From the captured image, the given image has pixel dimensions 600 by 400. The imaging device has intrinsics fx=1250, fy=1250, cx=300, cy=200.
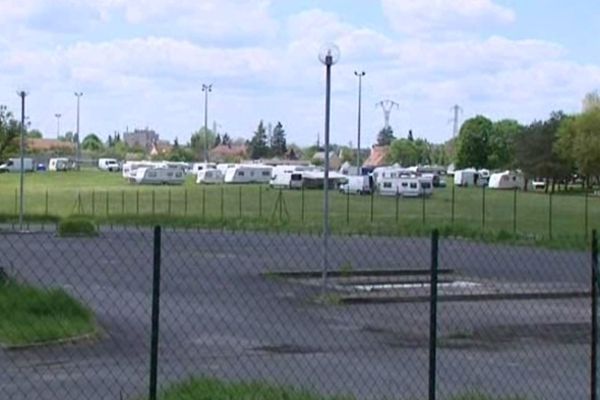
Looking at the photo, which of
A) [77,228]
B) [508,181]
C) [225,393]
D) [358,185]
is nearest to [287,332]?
[225,393]

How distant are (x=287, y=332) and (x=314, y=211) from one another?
45225 mm

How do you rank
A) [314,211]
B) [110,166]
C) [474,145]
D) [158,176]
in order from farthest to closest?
[110,166] < [474,145] < [158,176] < [314,211]

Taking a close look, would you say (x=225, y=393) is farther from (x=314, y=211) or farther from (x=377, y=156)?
(x=377, y=156)

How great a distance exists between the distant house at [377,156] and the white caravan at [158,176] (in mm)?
67829

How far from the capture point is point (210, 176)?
116 meters

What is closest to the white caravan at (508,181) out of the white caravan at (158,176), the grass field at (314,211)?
the grass field at (314,211)

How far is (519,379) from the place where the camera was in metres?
15.6

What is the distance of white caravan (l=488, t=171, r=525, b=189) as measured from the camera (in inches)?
4665

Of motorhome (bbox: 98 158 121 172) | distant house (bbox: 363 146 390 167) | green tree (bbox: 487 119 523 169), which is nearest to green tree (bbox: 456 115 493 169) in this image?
green tree (bbox: 487 119 523 169)

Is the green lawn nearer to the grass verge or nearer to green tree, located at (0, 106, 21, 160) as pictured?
the grass verge

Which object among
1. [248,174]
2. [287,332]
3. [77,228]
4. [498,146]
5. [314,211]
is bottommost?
[287,332]

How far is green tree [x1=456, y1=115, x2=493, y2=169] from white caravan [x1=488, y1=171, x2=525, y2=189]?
88.4 ft

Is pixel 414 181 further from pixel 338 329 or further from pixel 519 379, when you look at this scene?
pixel 519 379

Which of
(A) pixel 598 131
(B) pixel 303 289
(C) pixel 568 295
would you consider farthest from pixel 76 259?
(A) pixel 598 131
